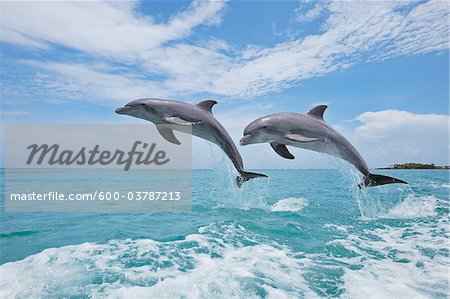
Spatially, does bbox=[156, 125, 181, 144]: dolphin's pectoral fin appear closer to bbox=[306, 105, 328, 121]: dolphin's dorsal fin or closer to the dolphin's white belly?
the dolphin's white belly

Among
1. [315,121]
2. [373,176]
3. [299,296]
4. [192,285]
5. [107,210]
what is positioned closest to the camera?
[299,296]

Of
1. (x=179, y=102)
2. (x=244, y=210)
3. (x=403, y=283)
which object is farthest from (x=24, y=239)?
(x=403, y=283)

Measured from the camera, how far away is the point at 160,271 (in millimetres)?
7016

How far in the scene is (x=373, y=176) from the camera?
9164mm

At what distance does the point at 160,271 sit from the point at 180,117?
11.7 ft

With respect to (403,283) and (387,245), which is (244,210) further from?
(403,283)

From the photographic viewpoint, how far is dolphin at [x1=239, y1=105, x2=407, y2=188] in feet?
21.5

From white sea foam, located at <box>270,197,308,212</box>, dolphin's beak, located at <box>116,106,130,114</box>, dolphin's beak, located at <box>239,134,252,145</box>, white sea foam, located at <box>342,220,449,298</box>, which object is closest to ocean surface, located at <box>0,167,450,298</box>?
white sea foam, located at <box>342,220,449,298</box>

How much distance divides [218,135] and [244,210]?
880 cm

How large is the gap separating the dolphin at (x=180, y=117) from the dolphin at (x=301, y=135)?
0.82 meters

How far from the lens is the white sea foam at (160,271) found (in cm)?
607

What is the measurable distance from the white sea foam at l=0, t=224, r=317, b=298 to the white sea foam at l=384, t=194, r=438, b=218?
8635 mm

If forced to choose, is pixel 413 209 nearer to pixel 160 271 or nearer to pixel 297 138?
pixel 297 138

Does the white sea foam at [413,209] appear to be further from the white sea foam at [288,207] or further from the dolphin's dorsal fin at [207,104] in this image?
the dolphin's dorsal fin at [207,104]
